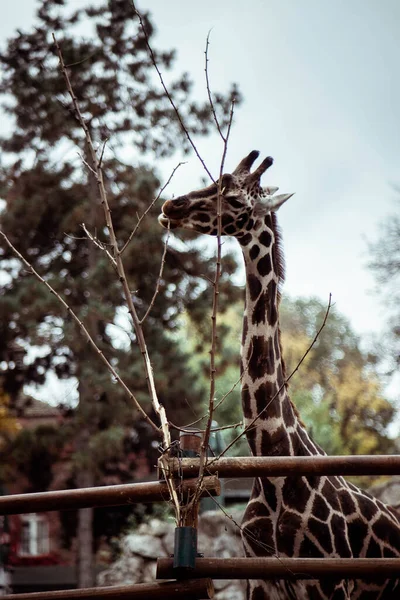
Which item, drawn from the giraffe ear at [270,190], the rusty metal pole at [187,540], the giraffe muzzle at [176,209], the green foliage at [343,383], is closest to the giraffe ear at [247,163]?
the giraffe ear at [270,190]

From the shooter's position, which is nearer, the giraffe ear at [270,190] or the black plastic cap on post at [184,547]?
the black plastic cap on post at [184,547]

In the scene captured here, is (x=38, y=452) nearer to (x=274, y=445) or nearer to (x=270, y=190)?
(x=270, y=190)

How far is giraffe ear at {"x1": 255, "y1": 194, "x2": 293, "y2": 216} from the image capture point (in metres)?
3.89

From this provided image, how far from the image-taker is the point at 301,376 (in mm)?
25484

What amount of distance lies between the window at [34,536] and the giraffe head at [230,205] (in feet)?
49.8

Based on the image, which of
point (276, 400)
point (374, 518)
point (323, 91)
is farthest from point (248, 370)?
point (323, 91)

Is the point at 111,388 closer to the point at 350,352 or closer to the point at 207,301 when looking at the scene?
the point at 207,301

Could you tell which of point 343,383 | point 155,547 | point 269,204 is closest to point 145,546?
point 155,547

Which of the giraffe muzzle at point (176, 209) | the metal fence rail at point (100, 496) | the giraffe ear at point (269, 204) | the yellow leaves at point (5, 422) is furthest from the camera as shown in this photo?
the yellow leaves at point (5, 422)

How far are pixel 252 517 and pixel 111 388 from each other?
9014 millimetres

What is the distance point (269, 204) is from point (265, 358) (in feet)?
2.55

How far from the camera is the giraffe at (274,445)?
329cm

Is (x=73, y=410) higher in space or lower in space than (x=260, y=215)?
higher

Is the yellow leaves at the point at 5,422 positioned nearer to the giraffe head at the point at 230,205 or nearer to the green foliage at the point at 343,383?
the green foliage at the point at 343,383
